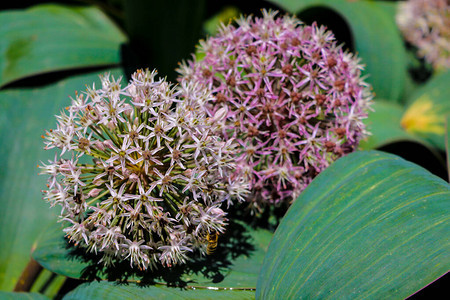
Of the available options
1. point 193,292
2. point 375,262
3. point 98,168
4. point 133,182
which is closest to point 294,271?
point 375,262

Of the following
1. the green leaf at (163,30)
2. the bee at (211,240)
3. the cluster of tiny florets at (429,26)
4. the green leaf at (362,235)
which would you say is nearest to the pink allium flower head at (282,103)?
the green leaf at (362,235)

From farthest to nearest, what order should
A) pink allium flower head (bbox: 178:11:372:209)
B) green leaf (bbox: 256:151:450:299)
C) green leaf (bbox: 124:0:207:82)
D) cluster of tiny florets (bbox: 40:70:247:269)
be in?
green leaf (bbox: 124:0:207:82), pink allium flower head (bbox: 178:11:372:209), cluster of tiny florets (bbox: 40:70:247:269), green leaf (bbox: 256:151:450:299)

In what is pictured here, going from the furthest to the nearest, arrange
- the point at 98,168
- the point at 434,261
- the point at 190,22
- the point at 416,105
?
the point at 416,105 < the point at 190,22 < the point at 98,168 < the point at 434,261

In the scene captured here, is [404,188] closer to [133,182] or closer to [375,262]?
[375,262]

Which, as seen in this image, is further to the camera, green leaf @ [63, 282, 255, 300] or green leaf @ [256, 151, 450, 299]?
green leaf @ [63, 282, 255, 300]

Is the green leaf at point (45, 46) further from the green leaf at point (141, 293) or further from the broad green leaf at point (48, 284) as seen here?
the green leaf at point (141, 293)

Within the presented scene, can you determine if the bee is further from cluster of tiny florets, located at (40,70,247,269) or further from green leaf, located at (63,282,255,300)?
green leaf, located at (63,282,255,300)

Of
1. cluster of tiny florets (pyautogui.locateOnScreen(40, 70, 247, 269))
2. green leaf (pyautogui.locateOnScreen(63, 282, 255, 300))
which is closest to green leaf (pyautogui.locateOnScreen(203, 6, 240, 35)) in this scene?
cluster of tiny florets (pyautogui.locateOnScreen(40, 70, 247, 269))
